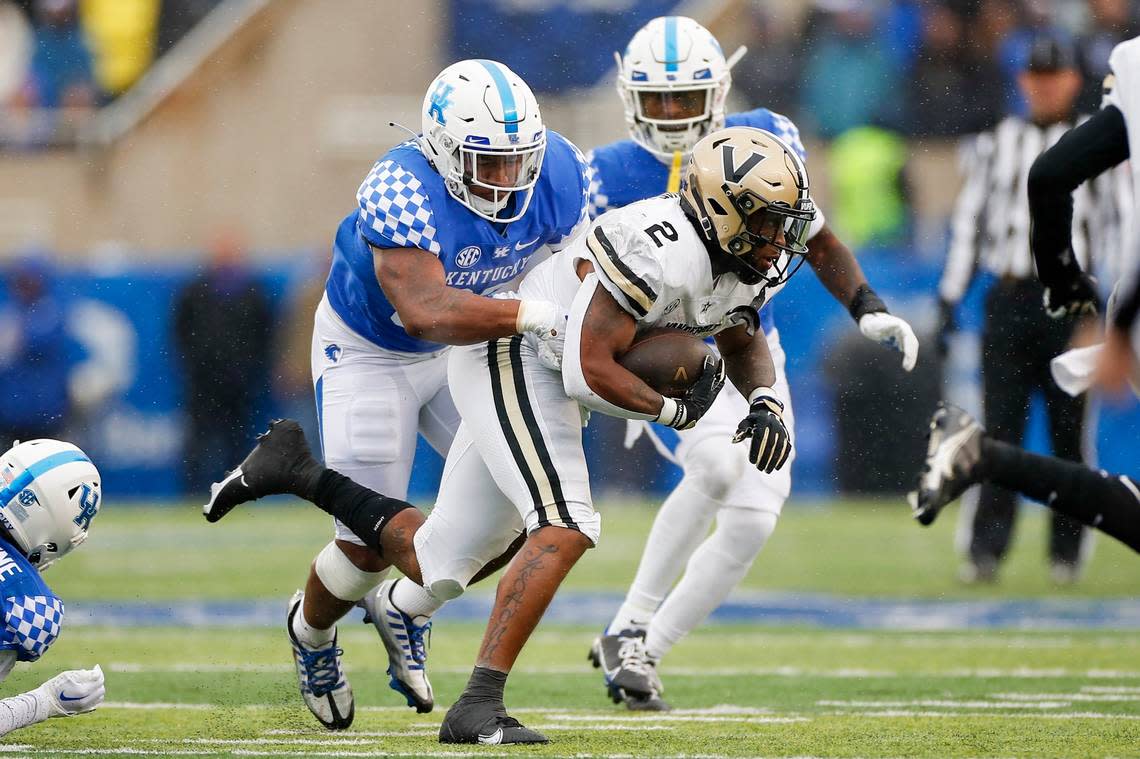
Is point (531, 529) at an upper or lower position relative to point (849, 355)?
upper

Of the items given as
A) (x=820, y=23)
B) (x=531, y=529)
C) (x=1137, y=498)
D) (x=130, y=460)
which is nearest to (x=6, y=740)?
(x=531, y=529)

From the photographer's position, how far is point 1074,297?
4.27 metres

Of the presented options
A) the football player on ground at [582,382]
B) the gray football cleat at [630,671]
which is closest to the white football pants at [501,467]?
the football player on ground at [582,382]

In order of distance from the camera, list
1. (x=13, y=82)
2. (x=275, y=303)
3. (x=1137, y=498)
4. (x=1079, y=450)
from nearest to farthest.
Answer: (x=1137, y=498)
(x=1079, y=450)
(x=275, y=303)
(x=13, y=82)

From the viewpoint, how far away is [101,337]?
11.0 metres

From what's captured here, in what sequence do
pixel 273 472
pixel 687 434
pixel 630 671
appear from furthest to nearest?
1. pixel 687 434
2. pixel 630 671
3. pixel 273 472

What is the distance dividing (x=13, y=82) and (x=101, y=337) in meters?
3.36

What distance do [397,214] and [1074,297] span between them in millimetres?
1673

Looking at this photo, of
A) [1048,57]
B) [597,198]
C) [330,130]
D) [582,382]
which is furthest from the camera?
[330,130]

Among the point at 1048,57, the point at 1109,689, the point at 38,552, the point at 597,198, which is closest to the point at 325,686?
the point at 38,552

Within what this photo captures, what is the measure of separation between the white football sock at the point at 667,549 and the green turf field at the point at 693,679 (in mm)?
274

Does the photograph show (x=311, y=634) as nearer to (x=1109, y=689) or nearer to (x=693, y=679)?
(x=693, y=679)

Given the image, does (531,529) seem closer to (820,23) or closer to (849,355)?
(849,355)

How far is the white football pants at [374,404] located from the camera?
4.68 meters
